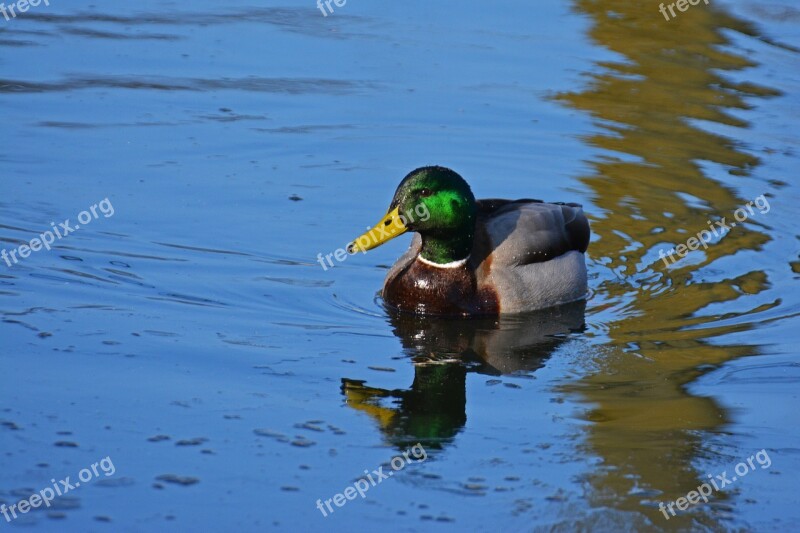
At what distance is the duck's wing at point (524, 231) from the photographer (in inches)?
335

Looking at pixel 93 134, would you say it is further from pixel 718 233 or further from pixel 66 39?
pixel 718 233

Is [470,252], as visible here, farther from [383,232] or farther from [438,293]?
[383,232]

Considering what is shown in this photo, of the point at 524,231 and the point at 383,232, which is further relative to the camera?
the point at 524,231

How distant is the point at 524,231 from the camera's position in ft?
28.1

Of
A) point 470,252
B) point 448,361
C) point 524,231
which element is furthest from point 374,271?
point 448,361

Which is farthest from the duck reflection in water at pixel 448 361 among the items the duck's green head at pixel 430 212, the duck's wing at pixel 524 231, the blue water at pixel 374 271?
the duck's green head at pixel 430 212

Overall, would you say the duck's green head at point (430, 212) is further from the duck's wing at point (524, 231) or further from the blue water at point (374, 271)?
the blue water at point (374, 271)

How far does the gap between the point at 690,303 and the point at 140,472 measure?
13.0ft

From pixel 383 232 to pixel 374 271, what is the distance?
0.87 meters

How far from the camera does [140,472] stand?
5.67m

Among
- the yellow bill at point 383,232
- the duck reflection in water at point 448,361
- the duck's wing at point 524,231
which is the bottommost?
the duck reflection in water at point 448,361

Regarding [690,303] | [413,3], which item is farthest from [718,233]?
[413,3]

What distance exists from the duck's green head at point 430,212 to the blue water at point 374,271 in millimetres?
504

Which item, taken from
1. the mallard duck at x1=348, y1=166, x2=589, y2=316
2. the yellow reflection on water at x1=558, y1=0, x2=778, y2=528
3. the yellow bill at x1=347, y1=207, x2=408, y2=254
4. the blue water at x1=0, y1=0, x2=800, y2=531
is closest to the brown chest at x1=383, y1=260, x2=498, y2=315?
the mallard duck at x1=348, y1=166, x2=589, y2=316
